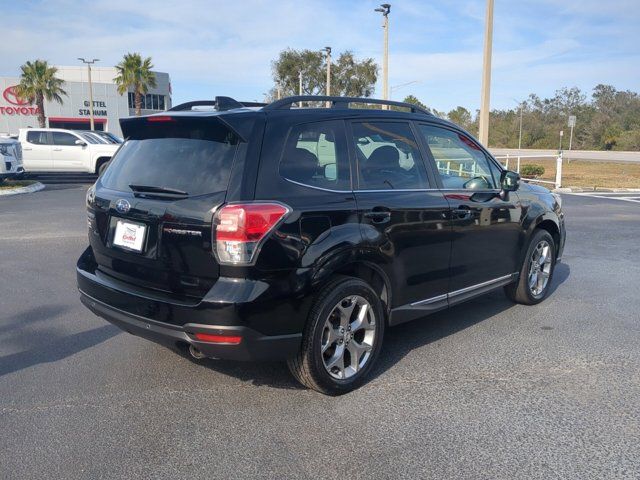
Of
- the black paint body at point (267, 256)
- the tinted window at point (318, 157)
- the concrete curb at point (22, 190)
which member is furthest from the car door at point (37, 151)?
the tinted window at point (318, 157)

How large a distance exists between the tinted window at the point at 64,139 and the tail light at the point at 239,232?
775 inches

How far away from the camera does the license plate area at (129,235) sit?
3660mm

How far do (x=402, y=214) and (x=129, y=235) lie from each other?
6.01ft

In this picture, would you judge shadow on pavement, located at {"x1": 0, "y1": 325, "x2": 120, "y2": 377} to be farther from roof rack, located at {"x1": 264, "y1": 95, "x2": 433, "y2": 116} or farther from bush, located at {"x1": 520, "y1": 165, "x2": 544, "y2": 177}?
bush, located at {"x1": 520, "y1": 165, "x2": 544, "y2": 177}

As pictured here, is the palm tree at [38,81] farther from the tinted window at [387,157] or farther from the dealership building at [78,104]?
the tinted window at [387,157]

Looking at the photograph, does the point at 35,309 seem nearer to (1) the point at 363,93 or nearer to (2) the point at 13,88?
(1) the point at 363,93

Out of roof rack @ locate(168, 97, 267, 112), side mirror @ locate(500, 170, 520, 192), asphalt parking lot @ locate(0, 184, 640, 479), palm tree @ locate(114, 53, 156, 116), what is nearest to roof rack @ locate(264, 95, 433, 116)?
roof rack @ locate(168, 97, 267, 112)

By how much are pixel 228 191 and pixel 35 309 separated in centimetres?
329

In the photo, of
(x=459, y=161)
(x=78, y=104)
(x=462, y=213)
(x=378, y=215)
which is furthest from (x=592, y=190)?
(x=78, y=104)

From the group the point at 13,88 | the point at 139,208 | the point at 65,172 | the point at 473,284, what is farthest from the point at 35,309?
the point at 13,88

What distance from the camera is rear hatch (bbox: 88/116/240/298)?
11.2 ft

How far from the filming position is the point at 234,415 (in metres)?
3.58

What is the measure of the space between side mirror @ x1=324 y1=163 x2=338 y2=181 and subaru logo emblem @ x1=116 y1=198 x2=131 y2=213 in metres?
1.27

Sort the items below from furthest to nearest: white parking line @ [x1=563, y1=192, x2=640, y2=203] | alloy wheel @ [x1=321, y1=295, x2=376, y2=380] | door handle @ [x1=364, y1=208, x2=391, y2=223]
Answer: white parking line @ [x1=563, y1=192, x2=640, y2=203] → door handle @ [x1=364, y1=208, x2=391, y2=223] → alloy wheel @ [x1=321, y1=295, x2=376, y2=380]
